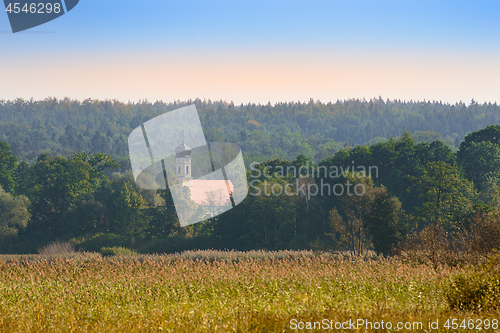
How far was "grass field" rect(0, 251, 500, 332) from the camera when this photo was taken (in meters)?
7.22

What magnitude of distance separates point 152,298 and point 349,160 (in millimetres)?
43546

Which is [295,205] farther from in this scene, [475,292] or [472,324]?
[472,324]

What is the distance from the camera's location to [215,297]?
8836 millimetres

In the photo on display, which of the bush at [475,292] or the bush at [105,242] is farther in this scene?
the bush at [105,242]

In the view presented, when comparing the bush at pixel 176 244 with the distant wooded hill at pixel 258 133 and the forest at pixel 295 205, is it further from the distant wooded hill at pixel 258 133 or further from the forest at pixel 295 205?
the distant wooded hill at pixel 258 133

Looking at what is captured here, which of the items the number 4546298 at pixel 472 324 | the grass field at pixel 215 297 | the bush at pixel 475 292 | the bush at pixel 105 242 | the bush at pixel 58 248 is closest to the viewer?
the number 4546298 at pixel 472 324

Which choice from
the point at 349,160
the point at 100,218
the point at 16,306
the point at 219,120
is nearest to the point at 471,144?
the point at 349,160

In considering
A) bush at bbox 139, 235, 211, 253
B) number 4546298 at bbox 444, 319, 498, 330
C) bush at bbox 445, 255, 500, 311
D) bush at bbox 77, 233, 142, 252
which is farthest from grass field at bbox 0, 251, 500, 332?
bush at bbox 77, 233, 142, 252

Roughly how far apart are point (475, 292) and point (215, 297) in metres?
4.51

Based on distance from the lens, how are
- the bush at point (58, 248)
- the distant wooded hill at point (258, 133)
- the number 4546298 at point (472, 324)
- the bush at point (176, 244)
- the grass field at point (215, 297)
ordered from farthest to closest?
the distant wooded hill at point (258, 133) → the bush at point (58, 248) → the bush at point (176, 244) → the grass field at point (215, 297) → the number 4546298 at point (472, 324)

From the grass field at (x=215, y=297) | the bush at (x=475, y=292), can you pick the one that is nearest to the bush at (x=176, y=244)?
the grass field at (x=215, y=297)

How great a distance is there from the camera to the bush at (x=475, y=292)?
7.81m

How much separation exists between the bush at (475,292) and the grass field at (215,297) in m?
0.22

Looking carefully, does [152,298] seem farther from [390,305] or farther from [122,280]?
[390,305]
